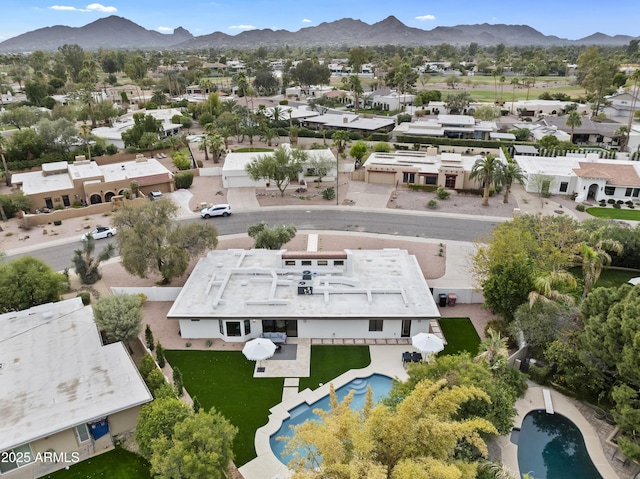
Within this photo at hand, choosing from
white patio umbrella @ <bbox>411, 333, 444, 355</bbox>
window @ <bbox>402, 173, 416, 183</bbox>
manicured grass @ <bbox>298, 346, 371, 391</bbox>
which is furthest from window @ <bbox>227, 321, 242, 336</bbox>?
window @ <bbox>402, 173, 416, 183</bbox>

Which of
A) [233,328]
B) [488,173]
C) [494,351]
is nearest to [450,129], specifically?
[488,173]

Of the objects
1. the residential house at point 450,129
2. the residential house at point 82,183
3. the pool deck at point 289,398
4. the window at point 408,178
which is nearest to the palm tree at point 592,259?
the pool deck at point 289,398

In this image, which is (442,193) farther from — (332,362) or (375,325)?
(332,362)

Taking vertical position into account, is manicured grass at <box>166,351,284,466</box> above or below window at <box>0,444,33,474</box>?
below

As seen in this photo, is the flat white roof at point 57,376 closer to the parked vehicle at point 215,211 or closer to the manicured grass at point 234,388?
the manicured grass at point 234,388

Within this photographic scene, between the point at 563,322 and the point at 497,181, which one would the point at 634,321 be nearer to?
the point at 563,322

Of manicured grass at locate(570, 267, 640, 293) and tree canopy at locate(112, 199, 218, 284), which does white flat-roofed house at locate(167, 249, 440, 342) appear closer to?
tree canopy at locate(112, 199, 218, 284)
